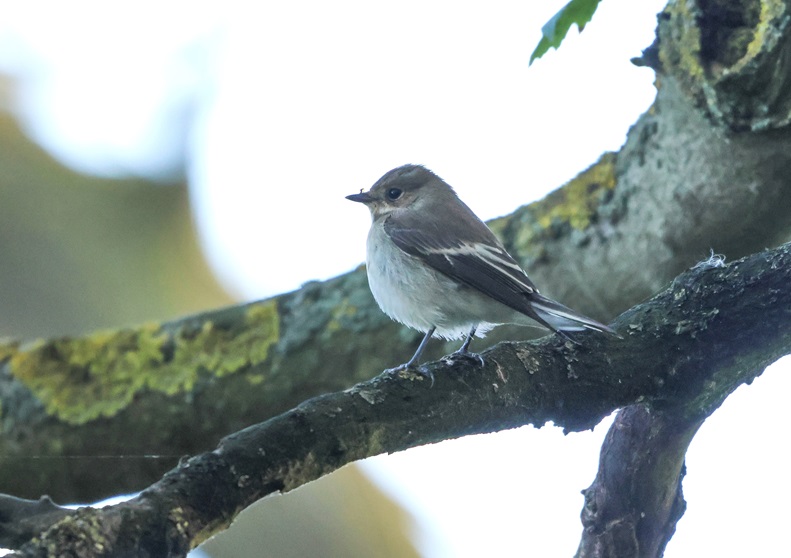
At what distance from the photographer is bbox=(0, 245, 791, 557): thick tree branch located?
6.71ft

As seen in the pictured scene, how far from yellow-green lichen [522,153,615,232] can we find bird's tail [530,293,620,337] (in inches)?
15.2

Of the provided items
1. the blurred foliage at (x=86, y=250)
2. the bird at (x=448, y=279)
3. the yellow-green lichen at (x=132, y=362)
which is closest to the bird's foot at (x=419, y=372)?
the bird at (x=448, y=279)

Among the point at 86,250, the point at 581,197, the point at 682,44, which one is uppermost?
the point at 86,250

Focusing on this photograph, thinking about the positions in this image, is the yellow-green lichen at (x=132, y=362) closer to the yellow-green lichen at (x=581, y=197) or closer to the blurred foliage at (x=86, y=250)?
the yellow-green lichen at (x=581, y=197)

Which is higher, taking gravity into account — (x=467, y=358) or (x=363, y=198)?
(x=363, y=198)

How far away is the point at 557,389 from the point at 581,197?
1424mm

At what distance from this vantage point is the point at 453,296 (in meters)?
4.33

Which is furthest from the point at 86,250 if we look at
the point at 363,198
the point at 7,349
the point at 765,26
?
the point at 765,26

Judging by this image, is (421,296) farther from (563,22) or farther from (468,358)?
(563,22)

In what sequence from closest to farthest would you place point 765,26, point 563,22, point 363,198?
→ point 563,22 → point 765,26 → point 363,198

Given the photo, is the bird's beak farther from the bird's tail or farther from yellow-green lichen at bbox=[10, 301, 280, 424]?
the bird's tail

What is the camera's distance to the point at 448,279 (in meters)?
4.41

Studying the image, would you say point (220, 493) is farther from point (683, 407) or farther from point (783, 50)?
point (783, 50)

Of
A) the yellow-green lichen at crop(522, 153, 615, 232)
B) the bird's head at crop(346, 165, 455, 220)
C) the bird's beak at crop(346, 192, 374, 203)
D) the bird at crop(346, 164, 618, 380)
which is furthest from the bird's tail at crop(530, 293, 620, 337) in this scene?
the bird's beak at crop(346, 192, 374, 203)
